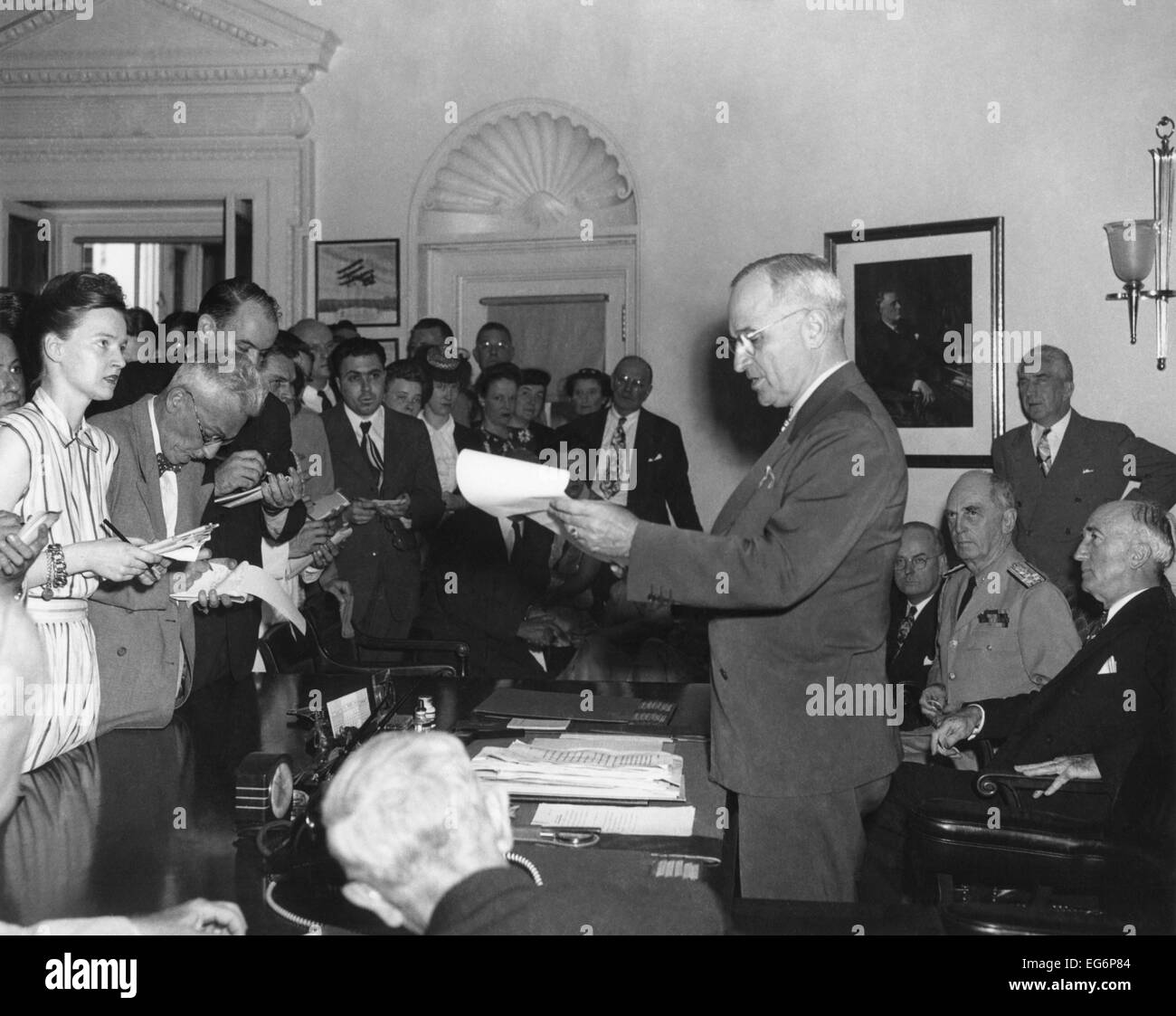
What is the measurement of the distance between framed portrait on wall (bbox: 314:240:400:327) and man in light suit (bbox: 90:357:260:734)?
437cm

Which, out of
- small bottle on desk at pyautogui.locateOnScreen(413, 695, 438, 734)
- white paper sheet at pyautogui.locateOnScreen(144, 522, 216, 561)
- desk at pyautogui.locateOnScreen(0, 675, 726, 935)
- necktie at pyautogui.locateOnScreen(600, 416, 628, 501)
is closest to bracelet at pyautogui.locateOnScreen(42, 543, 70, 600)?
white paper sheet at pyautogui.locateOnScreen(144, 522, 216, 561)

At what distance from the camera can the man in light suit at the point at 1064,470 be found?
5191 millimetres

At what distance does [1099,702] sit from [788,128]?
4.28m

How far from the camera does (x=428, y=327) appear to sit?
6461 millimetres

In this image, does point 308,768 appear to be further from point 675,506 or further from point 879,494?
point 675,506

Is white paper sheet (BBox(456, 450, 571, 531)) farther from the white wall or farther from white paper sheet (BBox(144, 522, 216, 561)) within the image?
the white wall

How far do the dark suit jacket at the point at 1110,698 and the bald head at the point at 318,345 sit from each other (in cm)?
387

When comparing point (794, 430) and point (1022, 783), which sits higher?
point (794, 430)

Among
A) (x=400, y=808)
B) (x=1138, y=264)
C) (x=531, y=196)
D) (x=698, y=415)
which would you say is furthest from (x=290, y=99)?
(x=400, y=808)

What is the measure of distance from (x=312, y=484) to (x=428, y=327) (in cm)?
198

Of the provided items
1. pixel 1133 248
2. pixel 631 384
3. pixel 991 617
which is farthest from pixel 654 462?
pixel 991 617

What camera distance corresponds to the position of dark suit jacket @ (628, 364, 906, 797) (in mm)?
2035

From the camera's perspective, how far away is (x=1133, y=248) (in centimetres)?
540

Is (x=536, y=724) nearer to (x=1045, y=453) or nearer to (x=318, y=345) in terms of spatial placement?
(x=1045, y=453)
